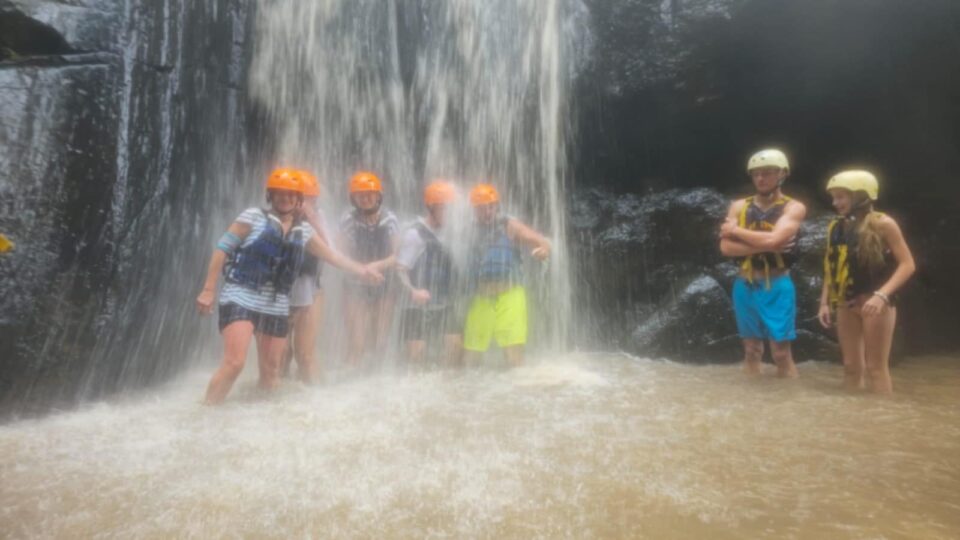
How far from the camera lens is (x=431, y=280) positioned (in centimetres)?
601

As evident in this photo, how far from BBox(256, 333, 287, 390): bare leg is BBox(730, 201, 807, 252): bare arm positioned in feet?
13.7

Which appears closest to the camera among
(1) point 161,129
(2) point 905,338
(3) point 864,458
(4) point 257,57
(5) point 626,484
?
(5) point 626,484

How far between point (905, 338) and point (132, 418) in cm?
843

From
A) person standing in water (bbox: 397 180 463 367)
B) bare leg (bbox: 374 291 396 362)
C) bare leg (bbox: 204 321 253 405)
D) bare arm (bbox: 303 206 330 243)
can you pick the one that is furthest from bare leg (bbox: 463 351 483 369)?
bare leg (bbox: 204 321 253 405)

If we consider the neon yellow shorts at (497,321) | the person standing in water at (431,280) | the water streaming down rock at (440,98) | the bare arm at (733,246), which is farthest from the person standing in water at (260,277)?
the bare arm at (733,246)

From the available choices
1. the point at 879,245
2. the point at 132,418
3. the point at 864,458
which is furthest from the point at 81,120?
the point at 879,245

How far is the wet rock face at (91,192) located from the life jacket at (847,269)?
6204 mm

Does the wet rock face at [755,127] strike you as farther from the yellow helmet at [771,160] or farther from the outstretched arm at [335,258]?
the outstretched arm at [335,258]

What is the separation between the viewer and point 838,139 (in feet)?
23.1

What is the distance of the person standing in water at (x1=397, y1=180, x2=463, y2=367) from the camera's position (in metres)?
5.91

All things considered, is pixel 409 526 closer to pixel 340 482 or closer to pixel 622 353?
pixel 340 482

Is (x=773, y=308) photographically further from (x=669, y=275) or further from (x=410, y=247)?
(x=410, y=247)

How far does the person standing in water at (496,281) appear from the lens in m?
5.82

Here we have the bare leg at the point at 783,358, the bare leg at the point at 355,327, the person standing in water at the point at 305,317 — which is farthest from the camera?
the bare leg at the point at 355,327
